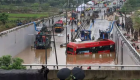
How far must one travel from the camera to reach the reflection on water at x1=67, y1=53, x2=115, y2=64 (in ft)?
62.3

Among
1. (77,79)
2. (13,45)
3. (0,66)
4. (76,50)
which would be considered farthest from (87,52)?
(77,79)

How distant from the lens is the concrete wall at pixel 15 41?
18.6 m

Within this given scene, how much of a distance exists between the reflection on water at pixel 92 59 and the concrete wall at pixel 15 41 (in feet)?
14.1

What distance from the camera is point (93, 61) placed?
63.6ft

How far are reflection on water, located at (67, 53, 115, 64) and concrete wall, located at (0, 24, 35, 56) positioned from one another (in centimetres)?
431

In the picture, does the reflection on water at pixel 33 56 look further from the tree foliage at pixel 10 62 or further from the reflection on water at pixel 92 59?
the tree foliage at pixel 10 62

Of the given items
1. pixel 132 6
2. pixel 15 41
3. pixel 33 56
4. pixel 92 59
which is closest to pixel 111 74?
pixel 92 59

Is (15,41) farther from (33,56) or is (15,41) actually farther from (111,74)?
(111,74)

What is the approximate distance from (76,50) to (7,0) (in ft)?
106

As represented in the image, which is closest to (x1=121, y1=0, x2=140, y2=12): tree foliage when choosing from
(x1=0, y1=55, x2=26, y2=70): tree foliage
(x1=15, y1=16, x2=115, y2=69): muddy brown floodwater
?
(x1=15, y1=16, x2=115, y2=69): muddy brown floodwater

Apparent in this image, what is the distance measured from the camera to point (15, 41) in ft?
Result: 69.5

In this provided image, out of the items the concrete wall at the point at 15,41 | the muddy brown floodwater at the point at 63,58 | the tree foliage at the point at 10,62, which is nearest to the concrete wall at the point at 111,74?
the tree foliage at the point at 10,62

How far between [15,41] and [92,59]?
6309mm

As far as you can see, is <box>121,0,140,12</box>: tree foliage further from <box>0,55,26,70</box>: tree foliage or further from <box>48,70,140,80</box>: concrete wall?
<box>0,55,26,70</box>: tree foliage
